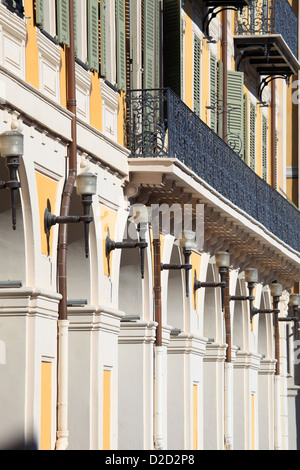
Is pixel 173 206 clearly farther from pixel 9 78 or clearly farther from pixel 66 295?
pixel 9 78

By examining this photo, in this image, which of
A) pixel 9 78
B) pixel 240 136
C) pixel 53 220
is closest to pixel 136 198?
pixel 53 220

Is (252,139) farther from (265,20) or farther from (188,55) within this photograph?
(188,55)

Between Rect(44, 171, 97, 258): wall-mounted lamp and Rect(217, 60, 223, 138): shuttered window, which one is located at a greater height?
Rect(217, 60, 223, 138): shuttered window

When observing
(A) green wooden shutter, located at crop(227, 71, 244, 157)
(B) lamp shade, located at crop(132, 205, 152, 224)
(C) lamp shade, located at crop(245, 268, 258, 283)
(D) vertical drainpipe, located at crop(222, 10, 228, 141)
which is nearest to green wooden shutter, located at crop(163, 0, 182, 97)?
(B) lamp shade, located at crop(132, 205, 152, 224)

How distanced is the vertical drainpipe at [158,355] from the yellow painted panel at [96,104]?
3.19 m

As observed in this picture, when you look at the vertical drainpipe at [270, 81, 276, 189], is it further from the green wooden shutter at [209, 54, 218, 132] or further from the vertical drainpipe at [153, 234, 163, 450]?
the vertical drainpipe at [153, 234, 163, 450]

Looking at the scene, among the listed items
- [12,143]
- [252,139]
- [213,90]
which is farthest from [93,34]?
[252,139]

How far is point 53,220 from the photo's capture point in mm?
17531

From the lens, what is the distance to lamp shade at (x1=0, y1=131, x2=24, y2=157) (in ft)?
50.4

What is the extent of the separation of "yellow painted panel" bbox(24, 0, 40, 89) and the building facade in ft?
0.10

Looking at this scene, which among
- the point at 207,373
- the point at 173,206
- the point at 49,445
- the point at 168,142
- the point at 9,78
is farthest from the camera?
the point at 207,373

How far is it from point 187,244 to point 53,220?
549cm

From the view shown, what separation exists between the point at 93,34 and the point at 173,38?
15.2ft

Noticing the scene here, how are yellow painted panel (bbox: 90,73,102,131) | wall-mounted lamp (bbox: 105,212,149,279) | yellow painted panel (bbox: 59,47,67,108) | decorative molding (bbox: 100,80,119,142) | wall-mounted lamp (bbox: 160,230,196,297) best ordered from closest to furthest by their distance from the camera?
yellow painted panel (bbox: 59,47,67,108) < yellow painted panel (bbox: 90,73,102,131) < wall-mounted lamp (bbox: 105,212,149,279) < decorative molding (bbox: 100,80,119,142) < wall-mounted lamp (bbox: 160,230,196,297)
